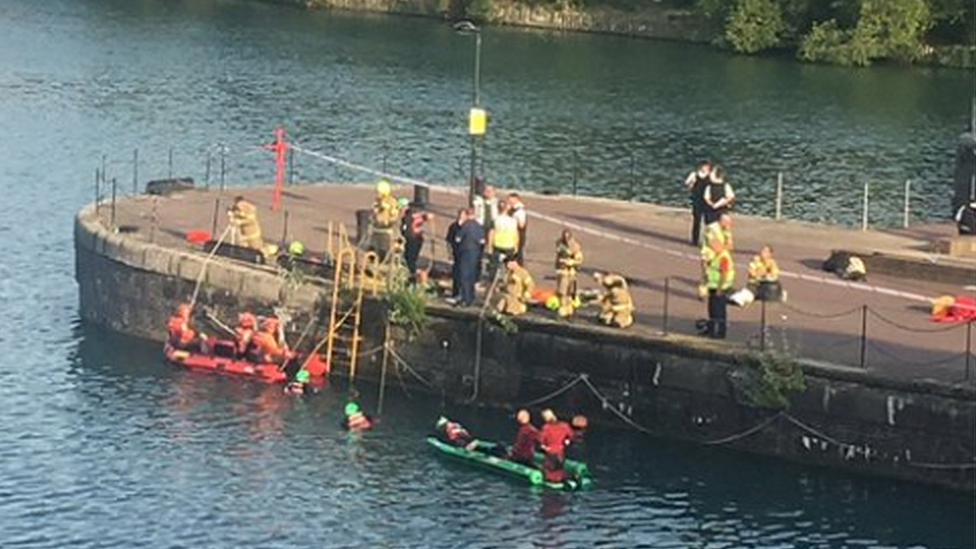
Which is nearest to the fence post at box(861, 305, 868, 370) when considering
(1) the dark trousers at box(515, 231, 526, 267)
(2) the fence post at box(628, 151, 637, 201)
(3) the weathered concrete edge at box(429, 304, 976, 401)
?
(3) the weathered concrete edge at box(429, 304, 976, 401)

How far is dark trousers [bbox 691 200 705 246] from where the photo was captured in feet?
189

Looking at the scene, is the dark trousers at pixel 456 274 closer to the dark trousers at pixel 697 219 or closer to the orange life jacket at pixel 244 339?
the orange life jacket at pixel 244 339

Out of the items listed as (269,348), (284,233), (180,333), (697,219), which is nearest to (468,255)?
(269,348)

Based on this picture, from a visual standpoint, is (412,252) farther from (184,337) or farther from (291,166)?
(291,166)

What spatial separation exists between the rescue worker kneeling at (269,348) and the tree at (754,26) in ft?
296

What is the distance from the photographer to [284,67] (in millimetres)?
123188

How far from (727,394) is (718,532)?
12.8 ft

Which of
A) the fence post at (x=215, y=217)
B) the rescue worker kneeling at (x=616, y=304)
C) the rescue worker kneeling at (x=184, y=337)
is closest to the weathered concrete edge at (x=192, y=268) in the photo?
the rescue worker kneeling at (x=184, y=337)

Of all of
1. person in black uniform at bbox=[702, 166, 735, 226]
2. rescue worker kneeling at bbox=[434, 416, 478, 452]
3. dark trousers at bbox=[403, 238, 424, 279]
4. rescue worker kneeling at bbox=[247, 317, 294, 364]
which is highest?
person in black uniform at bbox=[702, 166, 735, 226]

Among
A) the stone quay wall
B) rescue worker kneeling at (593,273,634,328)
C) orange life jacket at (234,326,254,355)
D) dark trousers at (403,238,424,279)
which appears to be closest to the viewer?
the stone quay wall

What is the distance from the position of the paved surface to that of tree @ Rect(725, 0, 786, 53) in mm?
76702

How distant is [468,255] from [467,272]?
406 mm

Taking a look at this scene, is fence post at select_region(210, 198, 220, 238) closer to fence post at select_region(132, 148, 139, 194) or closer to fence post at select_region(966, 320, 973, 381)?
fence post at select_region(132, 148, 139, 194)

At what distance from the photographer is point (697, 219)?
58594mm
